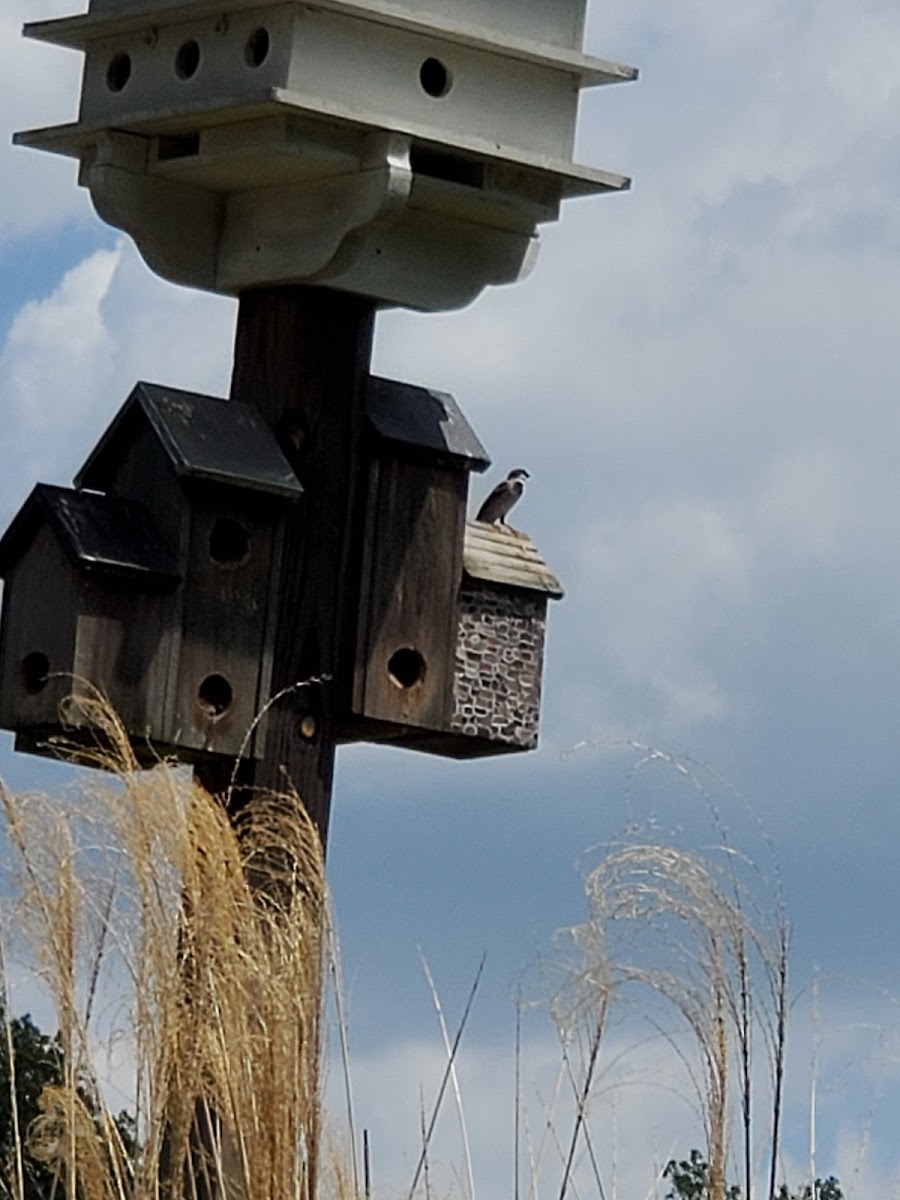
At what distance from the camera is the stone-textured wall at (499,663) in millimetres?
6074

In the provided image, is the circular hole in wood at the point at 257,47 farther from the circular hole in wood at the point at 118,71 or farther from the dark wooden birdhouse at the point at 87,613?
the dark wooden birdhouse at the point at 87,613

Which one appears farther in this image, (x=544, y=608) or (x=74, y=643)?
(x=544, y=608)

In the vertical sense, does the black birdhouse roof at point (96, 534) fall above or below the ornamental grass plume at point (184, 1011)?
above

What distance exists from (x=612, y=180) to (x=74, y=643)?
4.78 ft

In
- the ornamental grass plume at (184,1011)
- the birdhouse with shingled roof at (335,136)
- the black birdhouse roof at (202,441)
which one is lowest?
the ornamental grass plume at (184,1011)

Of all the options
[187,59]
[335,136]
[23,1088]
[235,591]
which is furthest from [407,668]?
[23,1088]

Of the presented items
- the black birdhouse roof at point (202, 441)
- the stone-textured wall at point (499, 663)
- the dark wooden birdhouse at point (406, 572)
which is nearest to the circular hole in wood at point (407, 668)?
the dark wooden birdhouse at point (406, 572)

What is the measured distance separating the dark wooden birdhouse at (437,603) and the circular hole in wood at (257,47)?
0.72 meters

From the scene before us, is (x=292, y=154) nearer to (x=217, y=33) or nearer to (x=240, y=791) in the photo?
(x=217, y=33)

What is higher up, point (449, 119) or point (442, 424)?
point (449, 119)

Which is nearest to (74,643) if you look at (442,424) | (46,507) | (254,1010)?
(46,507)

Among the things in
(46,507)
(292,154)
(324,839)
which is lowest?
(324,839)

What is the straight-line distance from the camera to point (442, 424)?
6141 mm

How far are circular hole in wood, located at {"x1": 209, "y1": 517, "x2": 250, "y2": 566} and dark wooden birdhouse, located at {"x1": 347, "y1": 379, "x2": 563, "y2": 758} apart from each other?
0.28 m
